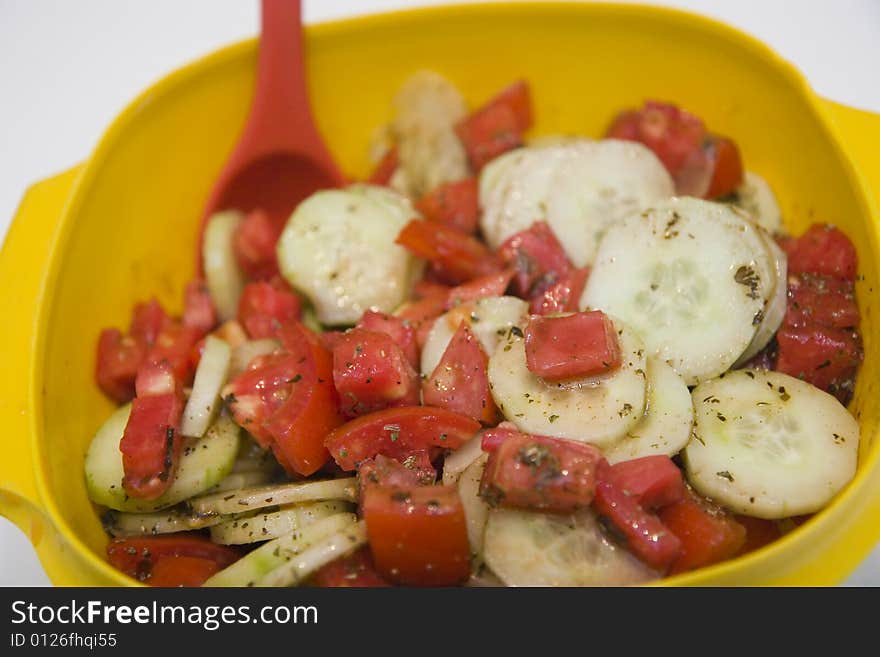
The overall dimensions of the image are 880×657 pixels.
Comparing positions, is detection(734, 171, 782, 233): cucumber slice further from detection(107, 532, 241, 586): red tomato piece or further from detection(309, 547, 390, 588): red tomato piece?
detection(107, 532, 241, 586): red tomato piece

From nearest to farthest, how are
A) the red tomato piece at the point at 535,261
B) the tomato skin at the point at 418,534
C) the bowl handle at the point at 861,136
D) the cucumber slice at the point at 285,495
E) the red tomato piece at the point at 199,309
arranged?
the tomato skin at the point at 418,534 → the cucumber slice at the point at 285,495 → the bowl handle at the point at 861,136 → the red tomato piece at the point at 535,261 → the red tomato piece at the point at 199,309

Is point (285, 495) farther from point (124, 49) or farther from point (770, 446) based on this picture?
point (124, 49)

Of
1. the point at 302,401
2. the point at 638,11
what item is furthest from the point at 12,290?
the point at 638,11

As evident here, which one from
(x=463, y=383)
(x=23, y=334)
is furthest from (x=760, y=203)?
(x=23, y=334)

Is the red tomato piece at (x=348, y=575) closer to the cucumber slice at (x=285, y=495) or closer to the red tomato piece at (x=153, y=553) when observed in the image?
the cucumber slice at (x=285, y=495)

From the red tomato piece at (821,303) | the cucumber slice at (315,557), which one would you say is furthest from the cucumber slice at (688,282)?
the cucumber slice at (315,557)

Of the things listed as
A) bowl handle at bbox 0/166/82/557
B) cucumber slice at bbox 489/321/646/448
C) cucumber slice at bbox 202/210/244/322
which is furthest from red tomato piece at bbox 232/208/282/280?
cucumber slice at bbox 489/321/646/448
